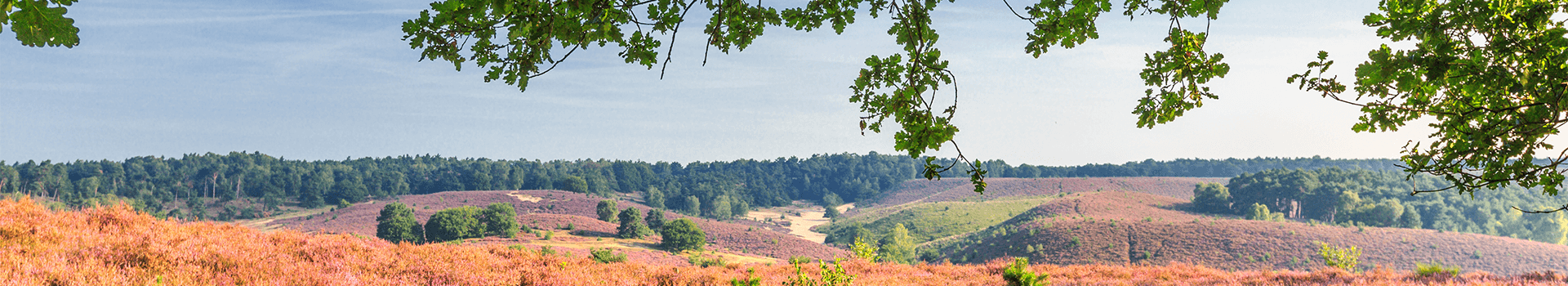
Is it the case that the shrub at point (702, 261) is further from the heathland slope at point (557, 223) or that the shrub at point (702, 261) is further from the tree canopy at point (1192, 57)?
the tree canopy at point (1192, 57)

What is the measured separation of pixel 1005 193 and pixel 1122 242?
64.0 metres

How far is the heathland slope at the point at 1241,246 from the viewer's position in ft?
165

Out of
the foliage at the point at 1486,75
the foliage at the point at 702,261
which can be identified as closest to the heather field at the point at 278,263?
the foliage at the point at 1486,75

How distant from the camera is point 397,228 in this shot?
49219 millimetres

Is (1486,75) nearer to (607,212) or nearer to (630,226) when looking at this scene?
(630,226)

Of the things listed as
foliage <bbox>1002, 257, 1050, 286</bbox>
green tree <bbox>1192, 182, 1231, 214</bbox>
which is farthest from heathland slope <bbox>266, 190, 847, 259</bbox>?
green tree <bbox>1192, 182, 1231, 214</bbox>

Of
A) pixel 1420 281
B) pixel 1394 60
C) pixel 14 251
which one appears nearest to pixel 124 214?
pixel 14 251

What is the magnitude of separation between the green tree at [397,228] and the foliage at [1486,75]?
51012 mm

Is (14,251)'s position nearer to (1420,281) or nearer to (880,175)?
(1420,281)

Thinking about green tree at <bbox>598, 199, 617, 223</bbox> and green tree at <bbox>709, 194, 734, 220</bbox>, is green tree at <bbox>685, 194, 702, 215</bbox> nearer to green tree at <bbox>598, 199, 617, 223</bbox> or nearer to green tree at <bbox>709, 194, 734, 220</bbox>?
green tree at <bbox>709, 194, 734, 220</bbox>

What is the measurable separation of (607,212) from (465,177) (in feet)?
204

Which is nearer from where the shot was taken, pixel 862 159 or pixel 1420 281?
pixel 1420 281

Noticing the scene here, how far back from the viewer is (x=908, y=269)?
65.3 feet

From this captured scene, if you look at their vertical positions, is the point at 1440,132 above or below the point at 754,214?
above
